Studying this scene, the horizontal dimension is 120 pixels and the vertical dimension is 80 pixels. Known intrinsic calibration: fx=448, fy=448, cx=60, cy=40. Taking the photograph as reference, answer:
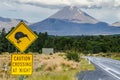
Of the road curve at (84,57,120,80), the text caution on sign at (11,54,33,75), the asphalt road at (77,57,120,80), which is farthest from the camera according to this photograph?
the road curve at (84,57,120,80)

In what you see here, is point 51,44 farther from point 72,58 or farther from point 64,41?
point 72,58

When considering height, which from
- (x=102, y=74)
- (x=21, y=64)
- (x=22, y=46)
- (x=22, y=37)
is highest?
(x=22, y=37)

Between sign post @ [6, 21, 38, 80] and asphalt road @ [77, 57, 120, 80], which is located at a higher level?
sign post @ [6, 21, 38, 80]

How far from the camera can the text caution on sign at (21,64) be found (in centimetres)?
1496

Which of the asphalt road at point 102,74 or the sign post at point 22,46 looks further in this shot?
the asphalt road at point 102,74

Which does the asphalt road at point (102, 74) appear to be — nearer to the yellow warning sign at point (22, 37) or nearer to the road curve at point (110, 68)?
the road curve at point (110, 68)

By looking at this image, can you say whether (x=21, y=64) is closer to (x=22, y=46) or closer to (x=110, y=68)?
(x=22, y=46)

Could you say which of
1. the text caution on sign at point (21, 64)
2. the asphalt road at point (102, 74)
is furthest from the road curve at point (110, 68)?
the text caution on sign at point (21, 64)

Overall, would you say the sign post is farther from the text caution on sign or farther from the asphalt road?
the asphalt road

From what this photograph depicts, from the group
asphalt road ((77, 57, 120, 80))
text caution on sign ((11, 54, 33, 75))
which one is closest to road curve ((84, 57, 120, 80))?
asphalt road ((77, 57, 120, 80))

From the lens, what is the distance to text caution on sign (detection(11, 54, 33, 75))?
1496 cm

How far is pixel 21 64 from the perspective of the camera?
14984 mm

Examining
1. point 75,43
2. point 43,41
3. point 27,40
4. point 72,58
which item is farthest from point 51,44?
point 27,40

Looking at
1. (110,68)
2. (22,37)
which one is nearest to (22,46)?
(22,37)
